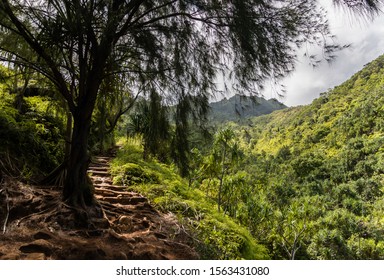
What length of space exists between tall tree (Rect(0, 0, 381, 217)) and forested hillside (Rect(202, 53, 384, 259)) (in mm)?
864

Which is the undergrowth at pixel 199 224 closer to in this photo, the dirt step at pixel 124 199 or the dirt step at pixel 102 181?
the dirt step at pixel 102 181

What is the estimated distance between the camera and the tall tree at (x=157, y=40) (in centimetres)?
270

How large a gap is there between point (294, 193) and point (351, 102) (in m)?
41.9

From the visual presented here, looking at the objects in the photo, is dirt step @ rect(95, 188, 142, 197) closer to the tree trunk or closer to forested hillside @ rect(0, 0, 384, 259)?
forested hillside @ rect(0, 0, 384, 259)

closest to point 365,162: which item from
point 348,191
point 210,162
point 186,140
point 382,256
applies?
point 348,191

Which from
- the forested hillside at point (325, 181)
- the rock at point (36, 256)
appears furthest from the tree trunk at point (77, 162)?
the forested hillside at point (325, 181)

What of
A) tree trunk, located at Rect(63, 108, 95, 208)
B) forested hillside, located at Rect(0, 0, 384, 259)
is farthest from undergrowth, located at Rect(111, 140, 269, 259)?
tree trunk, located at Rect(63, 108, 95, 208)

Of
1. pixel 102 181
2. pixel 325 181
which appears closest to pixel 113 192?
pixel 102 181

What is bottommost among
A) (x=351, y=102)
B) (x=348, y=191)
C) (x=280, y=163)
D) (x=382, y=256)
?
(x=382, y=256)

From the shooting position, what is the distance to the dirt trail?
109 inches

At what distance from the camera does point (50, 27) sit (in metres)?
2.65

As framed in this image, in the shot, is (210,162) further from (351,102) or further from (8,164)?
(351,102)

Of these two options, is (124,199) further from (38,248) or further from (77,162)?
(38,248)

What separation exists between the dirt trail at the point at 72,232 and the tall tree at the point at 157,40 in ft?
1.33
